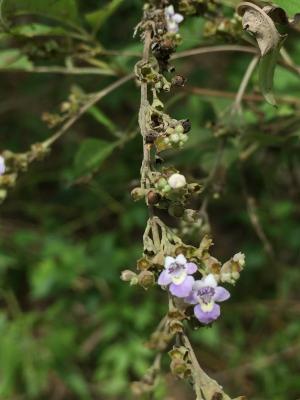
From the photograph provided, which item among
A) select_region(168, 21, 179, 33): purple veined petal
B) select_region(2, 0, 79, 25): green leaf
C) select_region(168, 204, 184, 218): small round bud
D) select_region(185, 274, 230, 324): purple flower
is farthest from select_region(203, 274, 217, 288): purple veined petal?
select_region(2, 0, 79, 25): green leaf

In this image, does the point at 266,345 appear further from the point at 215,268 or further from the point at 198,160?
the point at 215,268

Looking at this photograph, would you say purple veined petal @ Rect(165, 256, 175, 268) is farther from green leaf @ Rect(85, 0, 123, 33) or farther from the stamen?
green leaf @ Rect(85, 0, 123, 33)

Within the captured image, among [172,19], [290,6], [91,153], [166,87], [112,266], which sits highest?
[112,266]

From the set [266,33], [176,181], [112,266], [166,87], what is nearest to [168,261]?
[176,181]

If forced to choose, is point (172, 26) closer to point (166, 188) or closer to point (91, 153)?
point (166, 188)

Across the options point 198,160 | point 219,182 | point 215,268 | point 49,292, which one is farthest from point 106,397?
point 215,268

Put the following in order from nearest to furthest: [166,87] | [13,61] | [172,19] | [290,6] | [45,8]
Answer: [166,87]
[290,6]
[172,19]
[45,8]
[13,61]
